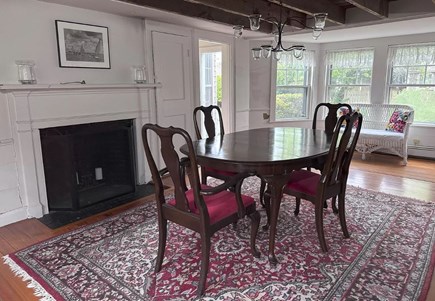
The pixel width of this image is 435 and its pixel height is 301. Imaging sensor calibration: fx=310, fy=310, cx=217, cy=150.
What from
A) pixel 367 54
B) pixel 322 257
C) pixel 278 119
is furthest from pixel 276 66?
pixel 322 257

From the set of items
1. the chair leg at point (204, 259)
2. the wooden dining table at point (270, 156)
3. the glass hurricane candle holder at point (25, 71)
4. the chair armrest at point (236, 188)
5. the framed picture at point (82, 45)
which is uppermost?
the framed picture at point (82, 45)

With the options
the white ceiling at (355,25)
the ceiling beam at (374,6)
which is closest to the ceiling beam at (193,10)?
the white ceiling at (355,25)

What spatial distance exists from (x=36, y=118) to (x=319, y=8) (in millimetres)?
3190

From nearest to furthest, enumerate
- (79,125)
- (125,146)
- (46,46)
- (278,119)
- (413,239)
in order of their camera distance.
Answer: (413,239)
(46,46)
(79,125)
(125,146)
(278,119)

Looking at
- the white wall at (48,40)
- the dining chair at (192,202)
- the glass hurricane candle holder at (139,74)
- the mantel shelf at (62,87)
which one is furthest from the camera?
the glass hurricane candle holder at (139,74)

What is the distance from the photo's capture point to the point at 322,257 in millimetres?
2260

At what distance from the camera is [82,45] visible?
129 inches

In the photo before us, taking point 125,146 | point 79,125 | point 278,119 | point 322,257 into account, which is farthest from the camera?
point 278,119

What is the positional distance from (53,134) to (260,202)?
7.29ft

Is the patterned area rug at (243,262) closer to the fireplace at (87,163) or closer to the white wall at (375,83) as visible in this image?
the fireplace at (87,163)

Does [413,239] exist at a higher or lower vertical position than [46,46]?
lower

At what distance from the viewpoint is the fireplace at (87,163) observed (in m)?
3.14

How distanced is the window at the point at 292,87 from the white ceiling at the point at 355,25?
57 cm

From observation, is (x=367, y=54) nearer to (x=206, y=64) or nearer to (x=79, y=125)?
(x=206, y=64)
